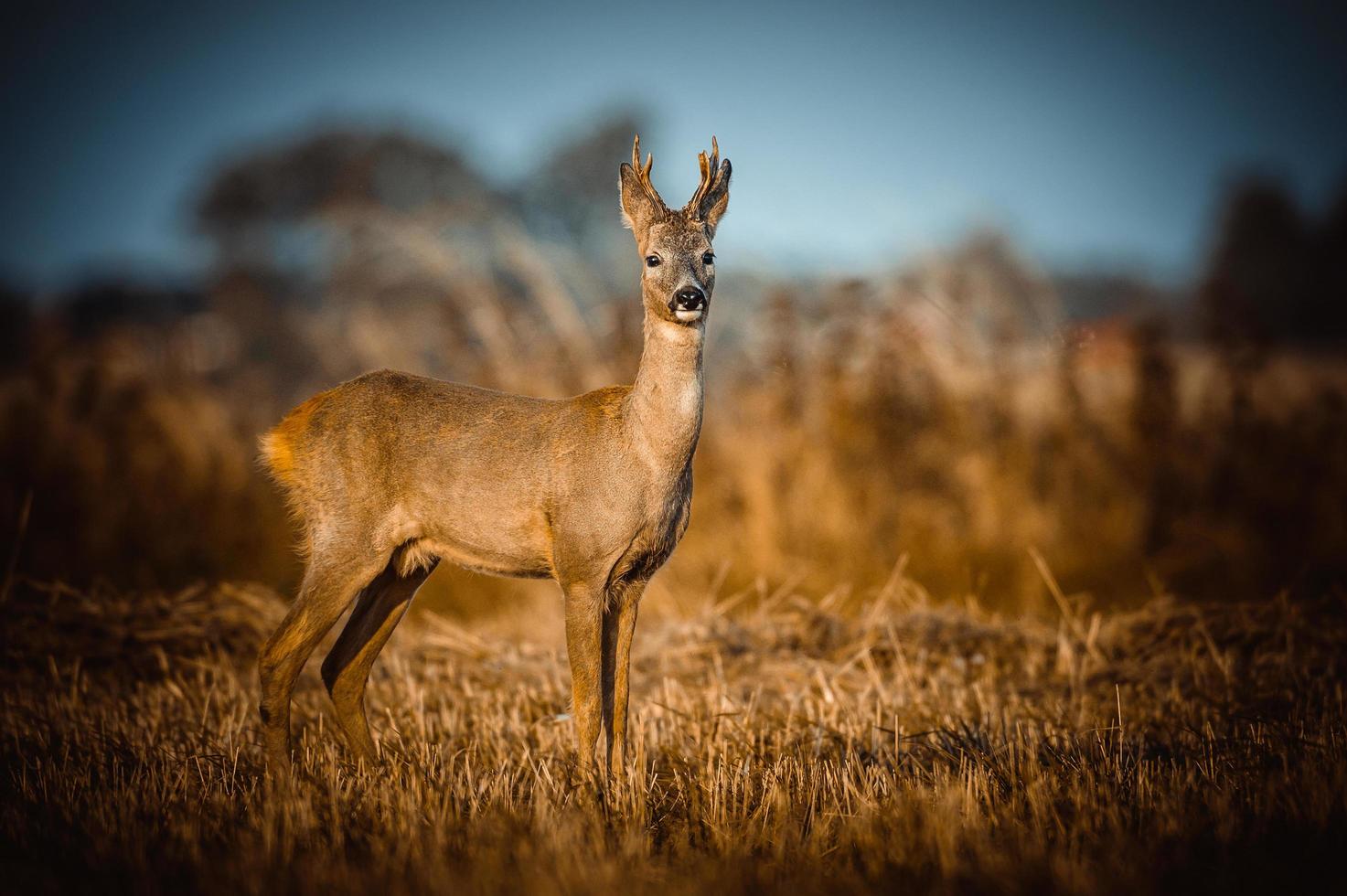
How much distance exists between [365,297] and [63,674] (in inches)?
682

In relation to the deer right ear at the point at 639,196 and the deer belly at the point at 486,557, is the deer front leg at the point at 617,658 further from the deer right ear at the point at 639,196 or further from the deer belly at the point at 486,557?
the deer right ear at the point at 639,196

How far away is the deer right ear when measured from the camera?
4730 mm

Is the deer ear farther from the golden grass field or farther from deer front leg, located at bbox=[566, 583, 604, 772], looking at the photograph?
the golden grass field

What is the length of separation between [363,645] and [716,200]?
2.77 m

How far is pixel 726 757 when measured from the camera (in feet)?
14.6

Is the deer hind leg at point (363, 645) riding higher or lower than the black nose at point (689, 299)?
lower

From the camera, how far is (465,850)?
3.32 m

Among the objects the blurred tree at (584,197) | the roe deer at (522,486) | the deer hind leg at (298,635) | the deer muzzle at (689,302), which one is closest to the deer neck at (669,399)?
the roe deer at (522,486)

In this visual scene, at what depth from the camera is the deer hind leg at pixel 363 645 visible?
4836 mm

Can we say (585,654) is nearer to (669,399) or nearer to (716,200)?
(669,399)

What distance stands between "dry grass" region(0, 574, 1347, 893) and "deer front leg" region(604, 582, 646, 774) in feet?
0.54

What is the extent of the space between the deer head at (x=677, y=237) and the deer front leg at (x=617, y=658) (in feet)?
4.17

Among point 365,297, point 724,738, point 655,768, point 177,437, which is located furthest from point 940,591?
point 365,297

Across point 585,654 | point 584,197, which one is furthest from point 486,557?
point 584,197
